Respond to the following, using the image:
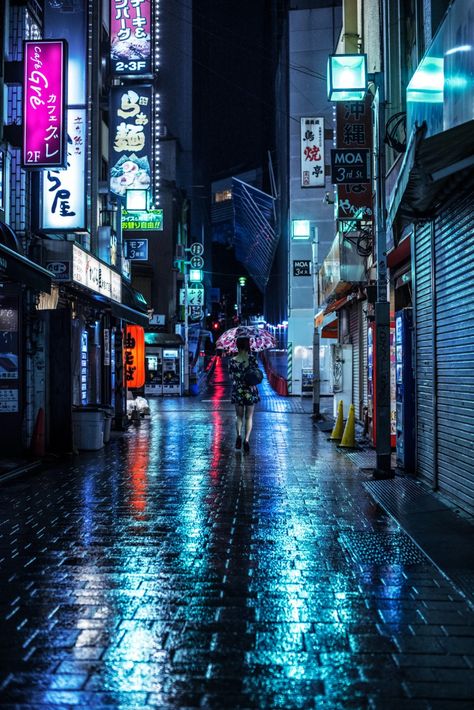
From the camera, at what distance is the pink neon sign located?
44.4 feet

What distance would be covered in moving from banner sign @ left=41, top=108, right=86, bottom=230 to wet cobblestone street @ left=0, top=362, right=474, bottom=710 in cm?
698

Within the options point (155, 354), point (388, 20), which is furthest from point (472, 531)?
point (155, 354)

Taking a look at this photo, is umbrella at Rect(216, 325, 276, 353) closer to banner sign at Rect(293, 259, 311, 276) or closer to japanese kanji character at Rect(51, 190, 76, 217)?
japanese kanji character at Rect(51, 190, 76, 217)

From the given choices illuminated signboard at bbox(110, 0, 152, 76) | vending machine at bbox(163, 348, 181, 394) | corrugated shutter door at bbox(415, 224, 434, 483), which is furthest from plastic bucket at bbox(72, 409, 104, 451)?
vending machine at bbox(163, 348, 181, 394)

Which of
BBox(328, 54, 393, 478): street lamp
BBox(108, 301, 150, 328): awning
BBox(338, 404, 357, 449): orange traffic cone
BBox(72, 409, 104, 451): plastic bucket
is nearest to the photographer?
BBox(328, 54, 393, 478): street lamp

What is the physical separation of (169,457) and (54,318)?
3581mm

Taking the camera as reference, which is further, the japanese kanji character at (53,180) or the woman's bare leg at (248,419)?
the japanese kanji character at (53,180)

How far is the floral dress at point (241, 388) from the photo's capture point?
13.9 meters

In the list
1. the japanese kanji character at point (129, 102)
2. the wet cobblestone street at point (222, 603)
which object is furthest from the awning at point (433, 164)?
the japanese kanji character at point (129, 102)

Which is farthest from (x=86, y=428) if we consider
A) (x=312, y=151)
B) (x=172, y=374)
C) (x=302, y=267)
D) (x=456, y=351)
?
(x=302, y=267)

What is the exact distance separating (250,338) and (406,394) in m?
7.18

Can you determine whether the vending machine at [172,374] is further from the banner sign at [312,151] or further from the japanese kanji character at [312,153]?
the japanese kanji character at [312,153]

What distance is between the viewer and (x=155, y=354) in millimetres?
41344

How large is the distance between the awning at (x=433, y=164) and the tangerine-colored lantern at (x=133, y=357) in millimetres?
14589
